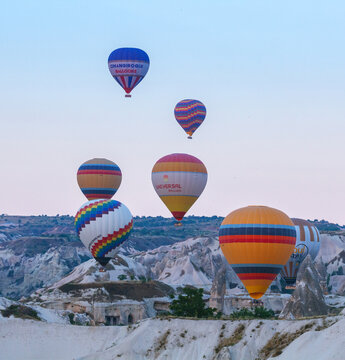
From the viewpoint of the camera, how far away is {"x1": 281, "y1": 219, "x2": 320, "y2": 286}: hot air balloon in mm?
108688

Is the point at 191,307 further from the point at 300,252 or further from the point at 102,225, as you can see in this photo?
the point at 300,252

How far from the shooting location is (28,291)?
190750 millimetres

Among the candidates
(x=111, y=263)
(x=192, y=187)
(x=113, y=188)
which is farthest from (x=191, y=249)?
(x=192, y=187)

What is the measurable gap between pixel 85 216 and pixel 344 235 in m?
110

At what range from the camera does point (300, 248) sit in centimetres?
10988

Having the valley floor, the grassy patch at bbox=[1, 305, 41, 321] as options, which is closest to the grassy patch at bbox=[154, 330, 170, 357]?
the valley floor

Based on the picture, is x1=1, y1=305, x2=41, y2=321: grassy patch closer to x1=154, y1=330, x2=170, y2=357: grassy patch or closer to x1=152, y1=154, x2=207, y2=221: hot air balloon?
x1=154, y1=330, x2=170, y2=357: grassy patch

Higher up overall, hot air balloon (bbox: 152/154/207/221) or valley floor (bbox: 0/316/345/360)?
hot air balloon (bbox: 152/154/207/221)

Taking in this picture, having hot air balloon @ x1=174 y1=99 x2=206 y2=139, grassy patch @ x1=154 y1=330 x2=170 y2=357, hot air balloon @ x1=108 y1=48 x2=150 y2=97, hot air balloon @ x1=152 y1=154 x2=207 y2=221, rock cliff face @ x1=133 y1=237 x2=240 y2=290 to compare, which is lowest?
grassy patch @ x1=154 y1=330 x2=170 y2=357

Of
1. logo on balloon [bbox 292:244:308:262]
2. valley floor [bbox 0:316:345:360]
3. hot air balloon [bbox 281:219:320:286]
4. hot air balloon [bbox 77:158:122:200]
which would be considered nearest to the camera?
valley floor [bbox 0:316:345:360]

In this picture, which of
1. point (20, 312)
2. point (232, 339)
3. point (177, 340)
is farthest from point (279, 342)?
point (20, 312)

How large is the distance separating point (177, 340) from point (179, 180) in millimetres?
36125

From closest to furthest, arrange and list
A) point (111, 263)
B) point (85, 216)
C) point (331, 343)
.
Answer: point (331, 343)
point (85, 216)
point (111, 263)

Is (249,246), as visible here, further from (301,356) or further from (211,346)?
(301,356)
